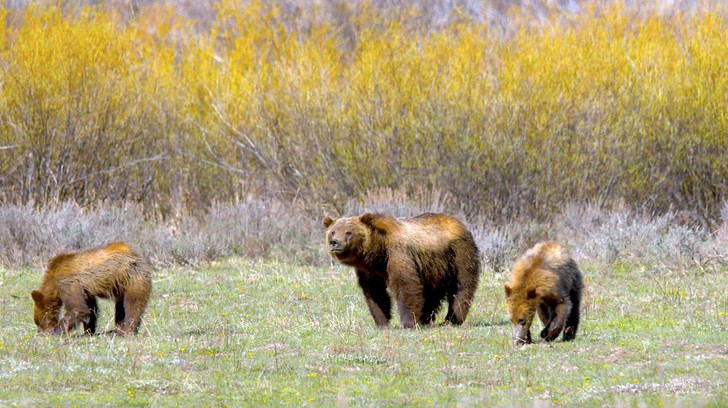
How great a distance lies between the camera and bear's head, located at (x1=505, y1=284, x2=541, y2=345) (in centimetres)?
1058

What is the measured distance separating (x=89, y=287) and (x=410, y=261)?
3295 mm

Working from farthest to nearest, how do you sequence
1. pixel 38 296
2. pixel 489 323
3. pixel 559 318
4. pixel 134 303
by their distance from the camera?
pixel 489 323 < pixel 134 303 < pixel 38 296 < pixel 559 318

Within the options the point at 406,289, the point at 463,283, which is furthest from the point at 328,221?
the point at 463,283

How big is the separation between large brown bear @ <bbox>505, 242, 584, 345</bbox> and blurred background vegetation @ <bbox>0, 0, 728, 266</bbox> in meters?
10.6

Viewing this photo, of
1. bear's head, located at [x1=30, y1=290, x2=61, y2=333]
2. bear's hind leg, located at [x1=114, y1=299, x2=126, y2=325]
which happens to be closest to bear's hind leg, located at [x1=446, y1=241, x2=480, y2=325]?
bear's hind leg, located at [x1=114, y1=299, x2=126, y2=325]

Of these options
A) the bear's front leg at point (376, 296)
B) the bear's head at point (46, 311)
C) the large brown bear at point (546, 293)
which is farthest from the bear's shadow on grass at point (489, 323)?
the bear's head at point (46, 311)

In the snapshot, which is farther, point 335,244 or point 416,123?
point 416,123

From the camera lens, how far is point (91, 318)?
11.9 meters

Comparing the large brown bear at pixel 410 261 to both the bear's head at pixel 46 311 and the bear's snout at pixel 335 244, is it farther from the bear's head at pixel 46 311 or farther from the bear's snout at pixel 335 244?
the bear's head at pixel 46 311

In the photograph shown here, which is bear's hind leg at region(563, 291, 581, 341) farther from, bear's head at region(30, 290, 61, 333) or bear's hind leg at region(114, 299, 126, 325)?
bear's head at region(30, 290, 61, 333)

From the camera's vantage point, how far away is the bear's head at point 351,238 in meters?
12.1

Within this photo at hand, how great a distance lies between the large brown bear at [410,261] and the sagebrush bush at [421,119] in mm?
10373

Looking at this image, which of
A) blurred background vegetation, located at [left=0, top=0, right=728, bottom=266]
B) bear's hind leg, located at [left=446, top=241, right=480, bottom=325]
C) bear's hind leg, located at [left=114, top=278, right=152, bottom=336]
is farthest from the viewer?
blurred background vegetation, located at [left=0, top=0, right=728, bottom=266]

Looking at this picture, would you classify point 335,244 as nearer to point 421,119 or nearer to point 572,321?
point 572,321
